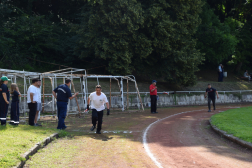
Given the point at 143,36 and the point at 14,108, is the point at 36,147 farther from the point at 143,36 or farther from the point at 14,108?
the point at 143,36

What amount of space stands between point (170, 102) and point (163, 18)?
7846 mm

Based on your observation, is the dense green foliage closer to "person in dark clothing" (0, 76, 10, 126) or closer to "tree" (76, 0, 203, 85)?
"tree" (76, 0, 203, 85)

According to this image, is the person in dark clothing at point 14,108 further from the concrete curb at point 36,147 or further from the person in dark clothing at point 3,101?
the concrete curb at point 36,147

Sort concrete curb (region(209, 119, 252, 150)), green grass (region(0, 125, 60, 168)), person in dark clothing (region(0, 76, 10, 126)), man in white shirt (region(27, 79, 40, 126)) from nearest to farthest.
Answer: green grass (region(0, 125, 60, 168))
concrete curb (region(209, 119, 252, 150))
person in dark clothing (region(0, 76, 10, 126))
man in white shirt (region(27, 79, 40, 126))

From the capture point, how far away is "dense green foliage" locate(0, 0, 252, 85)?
77.7ft

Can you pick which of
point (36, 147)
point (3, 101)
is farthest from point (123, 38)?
point (36, 147)

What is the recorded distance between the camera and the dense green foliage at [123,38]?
23688mm

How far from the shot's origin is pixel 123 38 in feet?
78.9

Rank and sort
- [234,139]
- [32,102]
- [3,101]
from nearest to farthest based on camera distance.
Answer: [234,139] < [3,101] < [32,102]

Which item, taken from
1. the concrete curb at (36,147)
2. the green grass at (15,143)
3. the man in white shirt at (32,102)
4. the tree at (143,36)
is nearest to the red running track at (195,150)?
the concrete curb at (36,147)

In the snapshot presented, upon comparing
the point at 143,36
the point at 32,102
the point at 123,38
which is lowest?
the point at 32,102

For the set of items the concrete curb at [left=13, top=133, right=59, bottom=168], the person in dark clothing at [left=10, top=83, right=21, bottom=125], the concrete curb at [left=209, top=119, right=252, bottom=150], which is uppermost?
the person in dark clothing at [left=10, top=83, right=21, bottom=125]

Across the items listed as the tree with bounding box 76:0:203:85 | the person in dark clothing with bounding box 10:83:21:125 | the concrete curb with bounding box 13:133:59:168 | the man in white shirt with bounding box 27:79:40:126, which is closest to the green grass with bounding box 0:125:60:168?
the concrete curb with bounding box 13:133:59:168

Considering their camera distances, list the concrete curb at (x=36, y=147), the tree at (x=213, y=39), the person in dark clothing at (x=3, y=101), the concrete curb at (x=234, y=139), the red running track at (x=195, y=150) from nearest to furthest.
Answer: the concrete curb at (x=36, y=147) → the red running track at (x=195, y=150) → the concrete curb at (x=234, y=139) → the person in dark clothing at (x=3, y=101) → the tree at (x=213, y=39)
